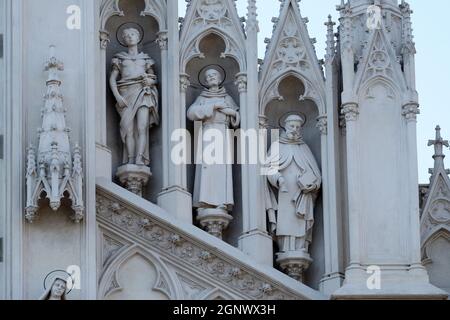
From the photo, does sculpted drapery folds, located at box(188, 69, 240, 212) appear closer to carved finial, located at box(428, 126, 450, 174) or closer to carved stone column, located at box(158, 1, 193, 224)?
carved stone column, located at box(158, 1, 193, 224)

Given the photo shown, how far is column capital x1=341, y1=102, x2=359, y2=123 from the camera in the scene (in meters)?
32.1

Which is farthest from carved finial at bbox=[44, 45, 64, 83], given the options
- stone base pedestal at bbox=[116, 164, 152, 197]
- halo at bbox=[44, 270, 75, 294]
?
halo at bbox=[44, 270, 75, 294]

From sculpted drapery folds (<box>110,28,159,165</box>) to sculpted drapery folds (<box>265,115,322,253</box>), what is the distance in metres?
1.33

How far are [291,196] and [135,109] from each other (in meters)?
1.87

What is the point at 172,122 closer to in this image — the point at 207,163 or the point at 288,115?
the point at 207,163

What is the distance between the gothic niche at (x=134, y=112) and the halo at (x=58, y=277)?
1570 millimetres

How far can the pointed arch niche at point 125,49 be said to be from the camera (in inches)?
1266

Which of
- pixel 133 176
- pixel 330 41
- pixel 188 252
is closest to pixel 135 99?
pixel 133 176

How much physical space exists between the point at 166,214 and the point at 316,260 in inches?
67.7

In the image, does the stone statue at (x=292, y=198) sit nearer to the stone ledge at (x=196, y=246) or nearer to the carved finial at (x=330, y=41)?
the stone ledge at (x=196, y=246)

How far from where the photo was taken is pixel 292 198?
106 feet

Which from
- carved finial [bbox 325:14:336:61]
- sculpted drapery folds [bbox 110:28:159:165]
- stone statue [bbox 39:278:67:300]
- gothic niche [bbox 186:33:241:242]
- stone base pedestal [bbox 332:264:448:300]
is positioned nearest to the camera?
stone statue [bbox 39:278:67:300]

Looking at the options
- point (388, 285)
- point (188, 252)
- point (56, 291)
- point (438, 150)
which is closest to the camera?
point (56, 291)
